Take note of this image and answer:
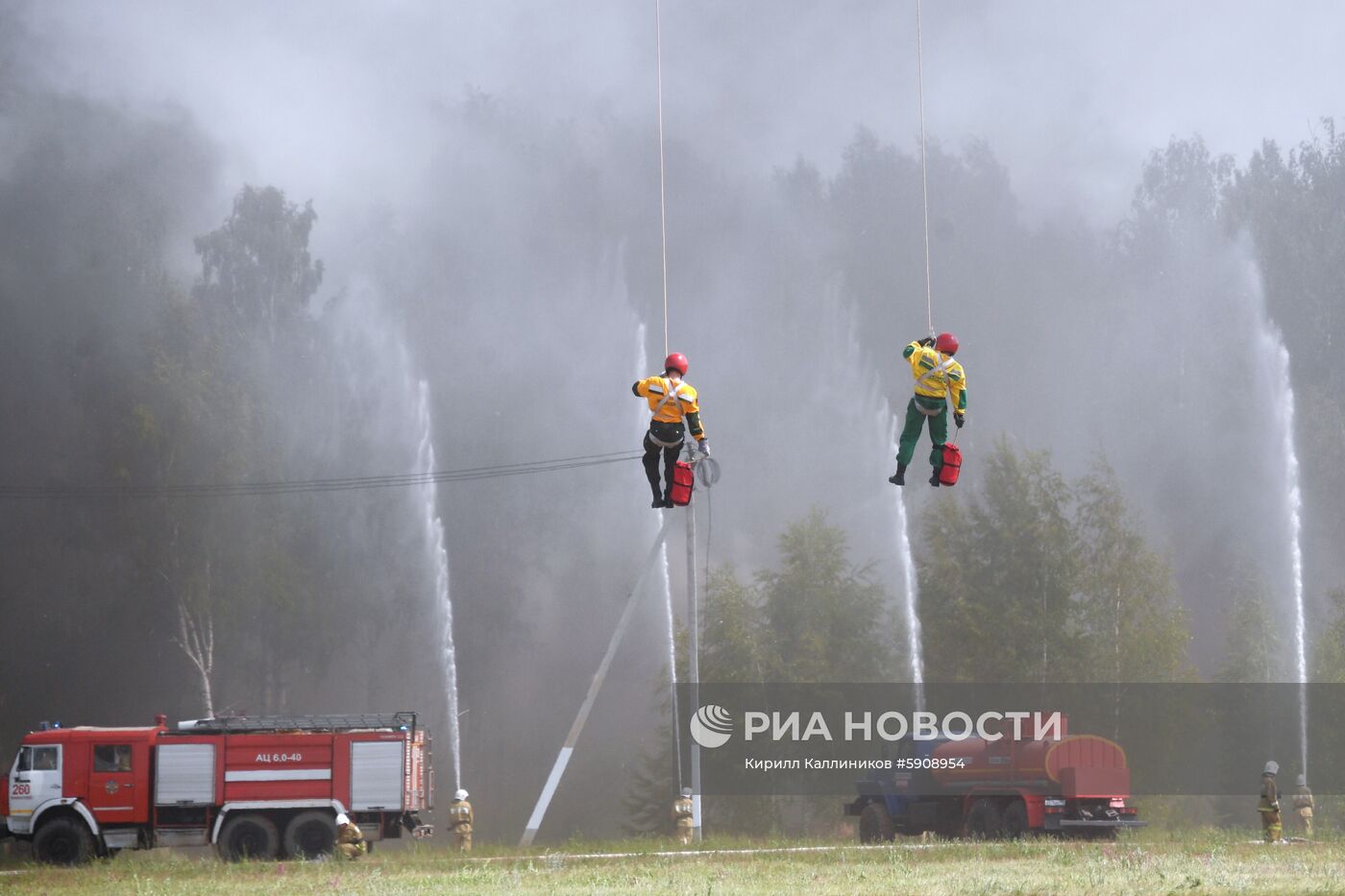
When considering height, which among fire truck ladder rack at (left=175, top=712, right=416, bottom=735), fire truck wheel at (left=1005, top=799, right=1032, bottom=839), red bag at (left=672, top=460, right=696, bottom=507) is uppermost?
red bag at (left=672, top=460, right=696, bottom=507)

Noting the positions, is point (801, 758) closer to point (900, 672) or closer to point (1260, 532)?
point (900, 672)

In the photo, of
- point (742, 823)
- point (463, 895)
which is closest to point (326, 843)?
point (463, 895)

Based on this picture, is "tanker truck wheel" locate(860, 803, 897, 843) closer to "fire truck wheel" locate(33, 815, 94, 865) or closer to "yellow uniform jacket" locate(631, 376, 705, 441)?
"fire truck wheel" locate(33, 815, 94, 865)

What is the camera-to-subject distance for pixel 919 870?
29891mm

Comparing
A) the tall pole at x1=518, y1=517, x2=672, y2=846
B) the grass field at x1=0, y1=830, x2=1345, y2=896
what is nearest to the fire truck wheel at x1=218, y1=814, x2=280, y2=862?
the grass field at x1=0, y1=830, x2=1345, y2=896

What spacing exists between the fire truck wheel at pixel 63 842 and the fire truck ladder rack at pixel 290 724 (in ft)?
11.4

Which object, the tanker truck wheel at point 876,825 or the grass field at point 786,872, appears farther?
the tanker truck wheel at point 876,825

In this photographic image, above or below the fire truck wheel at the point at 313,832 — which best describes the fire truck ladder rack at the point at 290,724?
above

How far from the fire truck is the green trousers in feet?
68.5

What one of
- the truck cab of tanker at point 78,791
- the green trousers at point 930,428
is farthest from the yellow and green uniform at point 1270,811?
the truck cab of tanker at point 78,791

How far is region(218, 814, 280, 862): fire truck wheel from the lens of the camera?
39.2 meters

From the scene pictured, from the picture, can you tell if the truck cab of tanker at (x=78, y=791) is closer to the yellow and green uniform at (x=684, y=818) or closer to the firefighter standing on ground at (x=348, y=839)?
the firefighter standing on ground at (x=348, y=839)

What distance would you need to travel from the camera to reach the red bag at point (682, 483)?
68.9 ft

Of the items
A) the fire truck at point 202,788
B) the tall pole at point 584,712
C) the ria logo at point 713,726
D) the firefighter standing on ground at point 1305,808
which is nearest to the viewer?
the fire truck at point 202,788
